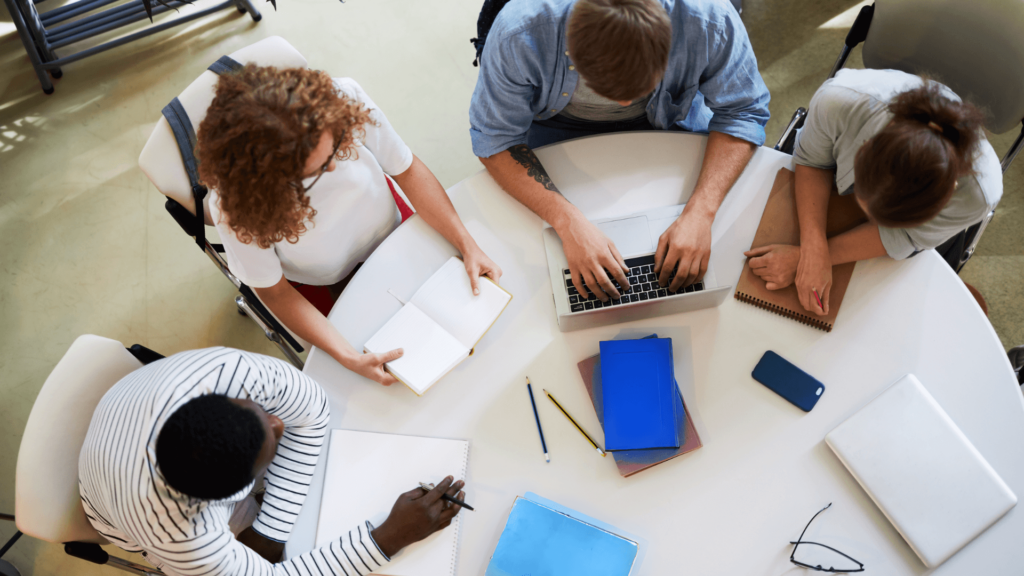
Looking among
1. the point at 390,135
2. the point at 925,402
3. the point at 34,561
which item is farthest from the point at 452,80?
the point at 34,561

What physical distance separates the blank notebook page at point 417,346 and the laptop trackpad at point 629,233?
39 cm

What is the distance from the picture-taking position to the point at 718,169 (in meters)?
1.30

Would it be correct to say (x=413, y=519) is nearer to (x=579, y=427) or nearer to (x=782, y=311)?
(x=579, y=427)

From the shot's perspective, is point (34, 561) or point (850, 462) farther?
point (34, 561)

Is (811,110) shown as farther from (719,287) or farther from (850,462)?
(850,462)

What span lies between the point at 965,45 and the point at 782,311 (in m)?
0.85

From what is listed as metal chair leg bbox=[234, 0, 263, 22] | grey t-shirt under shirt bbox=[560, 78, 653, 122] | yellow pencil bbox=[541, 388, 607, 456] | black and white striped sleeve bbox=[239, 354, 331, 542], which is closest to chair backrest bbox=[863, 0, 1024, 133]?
grey t-shirt under shirt bbox=[560, 78, 653, 122]

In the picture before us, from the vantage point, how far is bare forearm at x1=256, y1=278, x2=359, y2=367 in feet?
3.89

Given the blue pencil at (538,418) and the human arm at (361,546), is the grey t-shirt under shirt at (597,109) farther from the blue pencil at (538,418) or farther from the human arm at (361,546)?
the human arm at (361,546)

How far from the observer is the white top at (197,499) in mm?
983

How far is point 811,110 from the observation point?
126cm

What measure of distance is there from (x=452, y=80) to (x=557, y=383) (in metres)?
1.77

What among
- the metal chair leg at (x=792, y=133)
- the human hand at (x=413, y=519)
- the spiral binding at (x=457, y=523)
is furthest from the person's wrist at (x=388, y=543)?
the metal chair leg at (x=792, y=133)

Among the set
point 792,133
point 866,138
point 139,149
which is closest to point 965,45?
point 792,133
